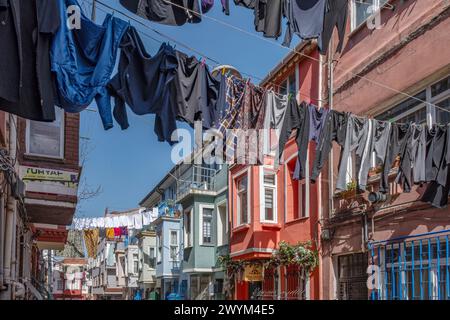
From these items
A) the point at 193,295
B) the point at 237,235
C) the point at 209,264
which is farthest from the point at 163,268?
the point at 237,235

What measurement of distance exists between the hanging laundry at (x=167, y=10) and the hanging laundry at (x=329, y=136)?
2.99 meters

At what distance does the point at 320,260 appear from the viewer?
45.7 feet

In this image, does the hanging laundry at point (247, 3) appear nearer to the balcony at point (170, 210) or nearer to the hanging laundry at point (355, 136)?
the hanging laundry at point (355, 136)

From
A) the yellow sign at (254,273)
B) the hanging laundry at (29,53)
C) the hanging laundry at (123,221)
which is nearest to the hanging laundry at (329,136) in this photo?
the hanging laundry at (29,53)

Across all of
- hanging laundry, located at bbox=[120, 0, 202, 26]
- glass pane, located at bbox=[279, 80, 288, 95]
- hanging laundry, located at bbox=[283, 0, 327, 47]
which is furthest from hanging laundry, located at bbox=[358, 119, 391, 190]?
glass pane, located at bbox=[279, 80, 288, 95]

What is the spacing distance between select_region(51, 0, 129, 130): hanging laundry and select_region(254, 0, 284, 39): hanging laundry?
2.33 m

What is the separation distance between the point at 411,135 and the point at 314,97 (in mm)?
5815

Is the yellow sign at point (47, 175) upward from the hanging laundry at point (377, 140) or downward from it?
downward

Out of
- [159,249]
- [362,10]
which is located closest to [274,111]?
[362,10]

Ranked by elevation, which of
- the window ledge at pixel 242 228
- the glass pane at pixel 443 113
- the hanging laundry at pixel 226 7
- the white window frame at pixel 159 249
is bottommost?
the white window frame at pixel 159 249

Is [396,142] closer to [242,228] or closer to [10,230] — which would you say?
[10,230]

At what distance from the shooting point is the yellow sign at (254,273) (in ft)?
56.3

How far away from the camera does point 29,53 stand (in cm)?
537
